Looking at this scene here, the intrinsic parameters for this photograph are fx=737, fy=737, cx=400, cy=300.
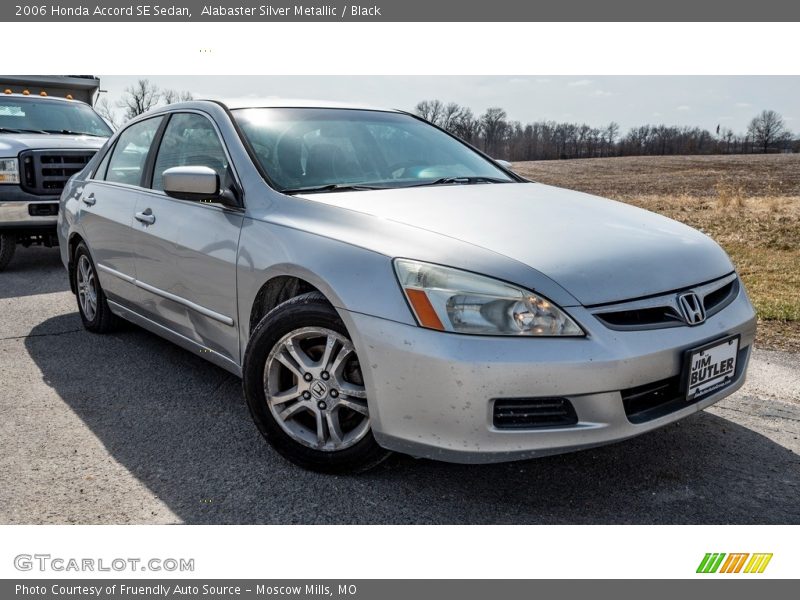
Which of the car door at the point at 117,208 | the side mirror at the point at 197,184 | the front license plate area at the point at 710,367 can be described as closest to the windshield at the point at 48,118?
the car door at the point at 117,208

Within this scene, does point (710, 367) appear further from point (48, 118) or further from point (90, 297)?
point (48, 118)

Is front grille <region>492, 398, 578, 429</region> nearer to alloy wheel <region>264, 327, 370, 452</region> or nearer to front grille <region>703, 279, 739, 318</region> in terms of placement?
alloy wheel <region>264, 327, 370, 452</region>

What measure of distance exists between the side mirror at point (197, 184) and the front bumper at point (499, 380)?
1128mm

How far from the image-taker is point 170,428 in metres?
3.52

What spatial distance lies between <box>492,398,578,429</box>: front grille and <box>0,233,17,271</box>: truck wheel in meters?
7.19

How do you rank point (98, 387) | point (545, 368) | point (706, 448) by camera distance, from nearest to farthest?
point (545, 368) < point (706, 448) < point (98, 387)

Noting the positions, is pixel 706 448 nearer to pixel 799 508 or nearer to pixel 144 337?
pixel 799 508

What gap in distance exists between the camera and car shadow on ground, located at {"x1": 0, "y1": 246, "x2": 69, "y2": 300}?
22.7ft

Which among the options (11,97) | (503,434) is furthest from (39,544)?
(11,97)

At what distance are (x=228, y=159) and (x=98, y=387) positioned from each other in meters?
1.54

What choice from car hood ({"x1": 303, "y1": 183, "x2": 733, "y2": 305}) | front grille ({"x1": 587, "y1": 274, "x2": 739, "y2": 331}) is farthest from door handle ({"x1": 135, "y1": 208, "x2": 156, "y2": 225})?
front grille ({"x1": 587, "y1": 274, "x2": 739, "y2": 331})

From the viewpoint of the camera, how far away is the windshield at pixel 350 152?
3479 millimetres

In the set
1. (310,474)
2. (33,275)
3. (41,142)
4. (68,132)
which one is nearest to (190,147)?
(310,474)

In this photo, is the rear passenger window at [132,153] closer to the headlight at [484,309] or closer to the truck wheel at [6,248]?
the headlight at [484,309]
